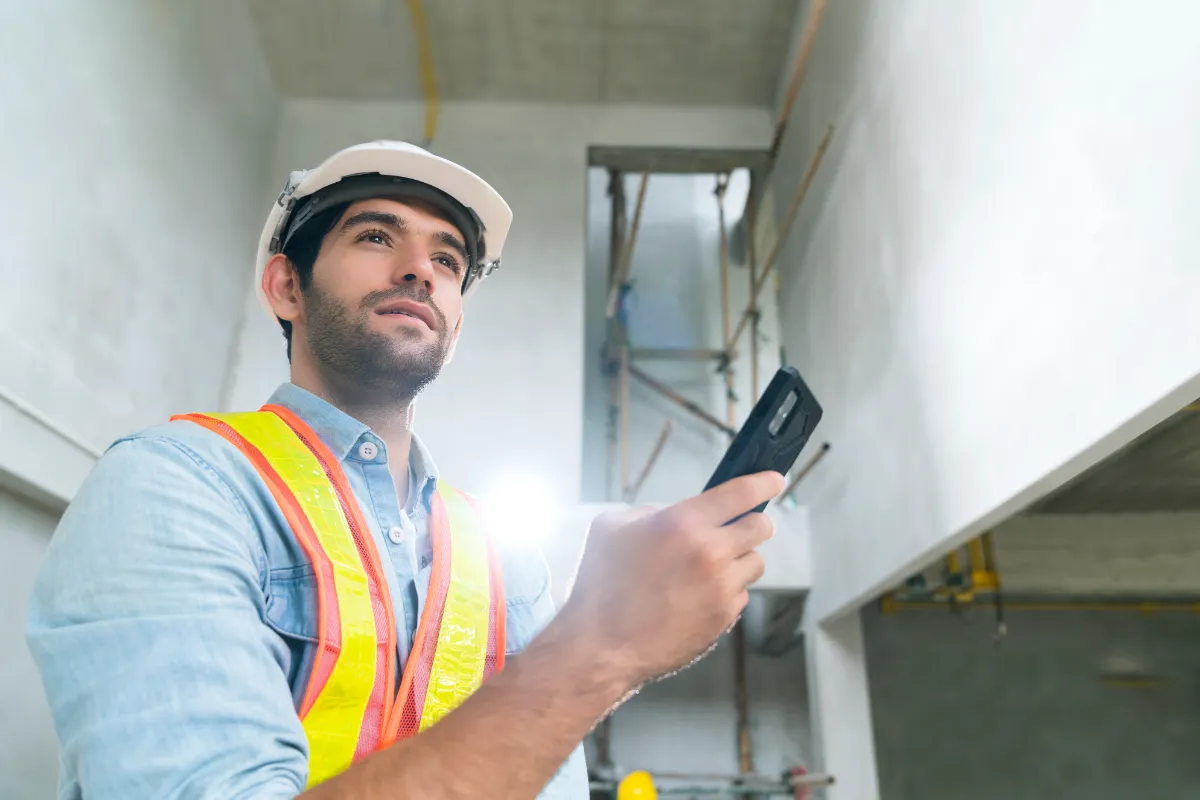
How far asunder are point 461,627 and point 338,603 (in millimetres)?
165

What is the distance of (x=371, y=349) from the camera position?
0.93 metres

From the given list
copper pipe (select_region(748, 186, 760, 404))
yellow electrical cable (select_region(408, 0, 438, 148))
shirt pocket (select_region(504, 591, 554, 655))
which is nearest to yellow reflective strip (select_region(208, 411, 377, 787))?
shirt pocket (select_region(504, 591, 554, 655))

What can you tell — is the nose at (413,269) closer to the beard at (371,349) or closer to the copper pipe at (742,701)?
the beard at (371,349)

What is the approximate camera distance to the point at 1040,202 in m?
1.75

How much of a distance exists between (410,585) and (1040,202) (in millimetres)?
1552

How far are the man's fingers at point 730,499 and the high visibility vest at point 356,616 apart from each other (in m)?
0.31

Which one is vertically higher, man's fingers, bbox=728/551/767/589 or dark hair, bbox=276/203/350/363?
dark hair, bbox=276/203/350/363

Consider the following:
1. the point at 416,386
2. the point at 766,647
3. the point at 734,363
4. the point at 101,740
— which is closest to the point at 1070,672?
the point at 766,647

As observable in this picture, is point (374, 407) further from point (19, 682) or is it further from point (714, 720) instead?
point (714, 720)

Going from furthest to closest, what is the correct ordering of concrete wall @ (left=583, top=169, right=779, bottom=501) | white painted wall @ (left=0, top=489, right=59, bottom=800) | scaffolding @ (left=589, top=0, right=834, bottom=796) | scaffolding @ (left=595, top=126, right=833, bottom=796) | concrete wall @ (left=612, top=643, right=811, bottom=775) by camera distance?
concrete wall @ (left=583, top=169, right=779, bottom=501)
concrete wall @ (left=612, top=643, right=811, bottom=775)
scaffolding @ (left=595, top=126, right=833, bottom=796)
scaffolding @ (left=589, top=0, right=834, bottom=796)
white painted wall @ (left=0, top=489, right=59, bottom=800)

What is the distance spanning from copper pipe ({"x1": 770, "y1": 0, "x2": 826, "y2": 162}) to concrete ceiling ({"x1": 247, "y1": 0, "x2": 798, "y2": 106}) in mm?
343

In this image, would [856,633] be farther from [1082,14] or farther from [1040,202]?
[1082,14]

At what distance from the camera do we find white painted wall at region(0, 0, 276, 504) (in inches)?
103

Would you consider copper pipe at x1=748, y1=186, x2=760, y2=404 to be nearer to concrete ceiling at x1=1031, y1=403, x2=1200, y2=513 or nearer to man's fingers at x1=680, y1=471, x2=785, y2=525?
concrete ceiling at x1=1031, y1=403, x2=1200, y2=513
